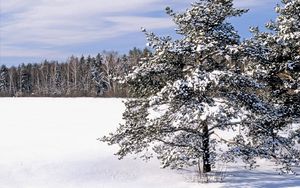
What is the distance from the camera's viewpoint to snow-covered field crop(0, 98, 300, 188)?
17938 millimetres

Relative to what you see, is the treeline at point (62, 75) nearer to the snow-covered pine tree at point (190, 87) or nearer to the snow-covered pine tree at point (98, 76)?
the snow-covered pine tree at point (98, 76)

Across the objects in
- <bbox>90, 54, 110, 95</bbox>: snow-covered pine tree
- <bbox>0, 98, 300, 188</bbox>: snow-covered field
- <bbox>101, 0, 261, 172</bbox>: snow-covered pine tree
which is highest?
<bbox>90, 54, 110, 95</bbox>: snow-covered pine tree

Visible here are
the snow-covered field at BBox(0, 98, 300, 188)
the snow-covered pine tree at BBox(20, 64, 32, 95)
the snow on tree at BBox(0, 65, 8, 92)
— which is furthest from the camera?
the snow-covered pine tree at BBox(20, 64, 32, 95)

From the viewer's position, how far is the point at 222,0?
683 inches

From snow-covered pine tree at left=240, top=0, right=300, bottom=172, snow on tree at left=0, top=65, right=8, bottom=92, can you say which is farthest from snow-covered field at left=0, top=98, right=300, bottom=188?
snow on tree at left=0, top=65, right=8, bottom=92

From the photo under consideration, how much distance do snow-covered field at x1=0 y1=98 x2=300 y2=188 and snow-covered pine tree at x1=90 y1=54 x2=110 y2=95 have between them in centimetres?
6124

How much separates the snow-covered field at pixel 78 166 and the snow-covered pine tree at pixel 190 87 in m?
1.56

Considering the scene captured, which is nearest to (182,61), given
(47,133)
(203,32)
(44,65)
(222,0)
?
(203,32)

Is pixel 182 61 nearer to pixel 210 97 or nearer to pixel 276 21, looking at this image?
pixel 210 97

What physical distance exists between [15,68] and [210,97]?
122 m

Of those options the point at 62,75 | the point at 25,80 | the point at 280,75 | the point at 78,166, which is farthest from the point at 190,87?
the point at 25,80

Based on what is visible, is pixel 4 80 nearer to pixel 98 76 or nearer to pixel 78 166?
pixel 98 76

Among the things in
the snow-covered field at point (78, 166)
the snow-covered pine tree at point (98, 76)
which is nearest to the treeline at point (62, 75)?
the snow-covered pine tree at point (98, 76)

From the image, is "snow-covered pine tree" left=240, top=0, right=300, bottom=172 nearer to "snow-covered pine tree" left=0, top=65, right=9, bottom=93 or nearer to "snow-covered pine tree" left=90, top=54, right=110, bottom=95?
"snow-covered pine tree" left=90, top=54, right=110, bottom=95
